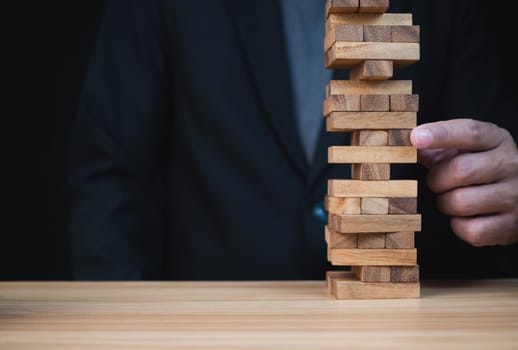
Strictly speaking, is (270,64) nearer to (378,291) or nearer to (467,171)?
(467,171)

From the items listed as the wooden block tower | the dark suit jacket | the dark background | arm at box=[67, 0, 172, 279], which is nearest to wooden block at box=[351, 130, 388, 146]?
the wooden block tower

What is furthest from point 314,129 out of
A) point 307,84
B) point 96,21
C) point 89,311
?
point 96,21

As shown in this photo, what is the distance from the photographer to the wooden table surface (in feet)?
2.86

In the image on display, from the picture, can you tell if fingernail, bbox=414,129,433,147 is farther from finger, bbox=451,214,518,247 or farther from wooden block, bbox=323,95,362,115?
finger, bbox=451,214,518,247

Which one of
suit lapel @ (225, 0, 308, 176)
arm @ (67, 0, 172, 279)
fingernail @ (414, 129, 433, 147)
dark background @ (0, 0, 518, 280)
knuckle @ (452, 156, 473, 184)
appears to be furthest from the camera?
dark background @ (0, 0, 518, 280)

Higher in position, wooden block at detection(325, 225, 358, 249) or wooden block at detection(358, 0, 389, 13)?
wooden block at detection(358, 0, 389, 13)

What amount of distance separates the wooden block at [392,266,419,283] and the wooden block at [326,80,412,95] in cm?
32

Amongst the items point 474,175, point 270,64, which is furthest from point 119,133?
point 474,175

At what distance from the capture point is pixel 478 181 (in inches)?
51.1

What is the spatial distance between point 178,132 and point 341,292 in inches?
42.4

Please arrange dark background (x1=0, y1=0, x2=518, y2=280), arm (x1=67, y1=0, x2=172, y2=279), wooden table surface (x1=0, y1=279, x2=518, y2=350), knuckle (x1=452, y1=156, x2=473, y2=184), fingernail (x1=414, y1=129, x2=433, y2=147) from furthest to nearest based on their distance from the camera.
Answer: dark background (x1=0, y1=0, x2=518, y2=280), arm (x1=67, y1=0, x2=172, y2=279), knuckle (x1=452, y1=156, x2=473, y2=184), fingernail (x1=414, y1=129, x2=433, y2=147), wooden table surface (x1=0, y1=279, x2=518, y2=350)

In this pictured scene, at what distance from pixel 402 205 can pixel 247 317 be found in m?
0.37

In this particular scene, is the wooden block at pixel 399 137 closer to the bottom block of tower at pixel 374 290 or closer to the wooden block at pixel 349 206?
the wooden block at pixel 349 206

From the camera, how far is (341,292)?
117 centimetres
